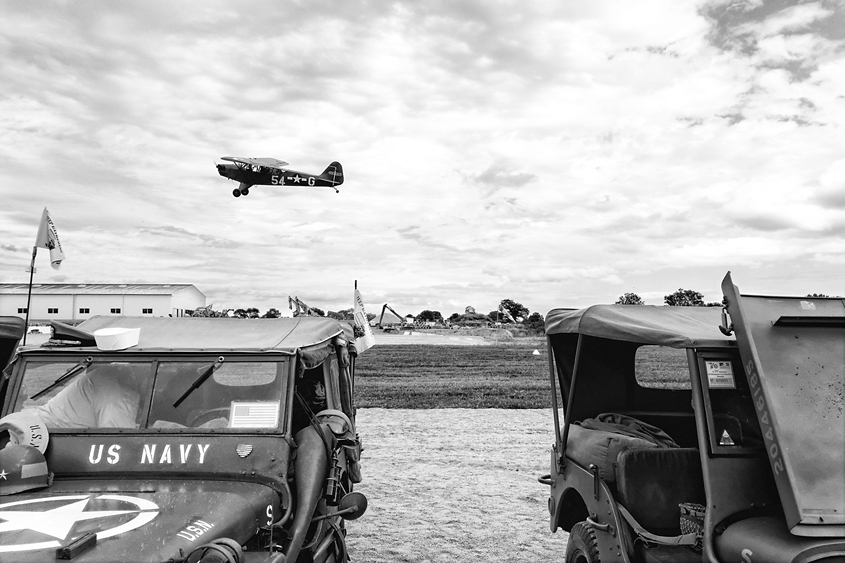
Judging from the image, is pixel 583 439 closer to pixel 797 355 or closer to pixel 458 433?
pixel 797 355

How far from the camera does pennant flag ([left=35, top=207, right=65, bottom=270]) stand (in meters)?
10.1

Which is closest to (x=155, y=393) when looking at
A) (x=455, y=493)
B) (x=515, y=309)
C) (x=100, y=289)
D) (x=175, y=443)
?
(x=175, y=443)

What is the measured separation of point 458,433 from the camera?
13047mm

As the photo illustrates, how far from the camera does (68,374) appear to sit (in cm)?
477

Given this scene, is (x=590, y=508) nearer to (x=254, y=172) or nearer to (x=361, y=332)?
(x=361, y=332)

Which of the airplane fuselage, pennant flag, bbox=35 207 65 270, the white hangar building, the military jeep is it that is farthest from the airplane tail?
the military jeep

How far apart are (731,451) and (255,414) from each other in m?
3.01

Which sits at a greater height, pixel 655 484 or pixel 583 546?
pixel 655 484

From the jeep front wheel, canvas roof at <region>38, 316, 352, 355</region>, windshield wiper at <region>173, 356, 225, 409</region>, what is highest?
canvas roof at <region>38, 316, 352, 355</region>

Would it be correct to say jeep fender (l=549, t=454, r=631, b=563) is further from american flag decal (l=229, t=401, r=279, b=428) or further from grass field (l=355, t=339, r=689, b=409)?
grass field (l=355, t=339, r=689, b=409)

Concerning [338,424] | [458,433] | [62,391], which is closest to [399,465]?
[458,433]

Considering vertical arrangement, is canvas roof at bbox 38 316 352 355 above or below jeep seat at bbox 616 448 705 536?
above

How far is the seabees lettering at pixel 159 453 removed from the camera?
170 inches

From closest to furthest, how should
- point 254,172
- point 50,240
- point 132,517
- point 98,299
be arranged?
point 132,517 → point 50,240 → point 254,172 → point 98,299
